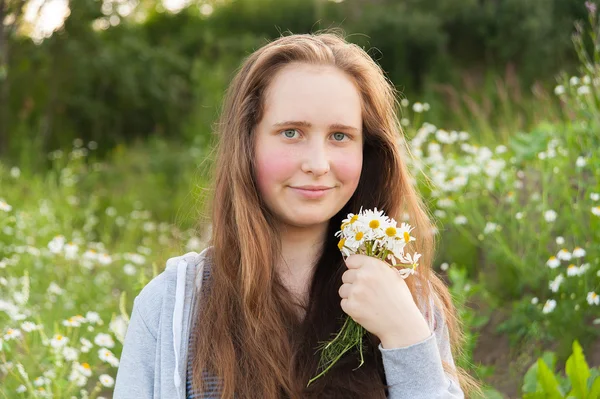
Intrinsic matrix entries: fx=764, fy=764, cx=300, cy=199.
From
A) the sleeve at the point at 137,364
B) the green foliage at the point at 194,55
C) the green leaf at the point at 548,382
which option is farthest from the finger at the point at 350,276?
the green foliage at the point at 194,55

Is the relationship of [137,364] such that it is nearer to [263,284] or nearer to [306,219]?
[263,284]

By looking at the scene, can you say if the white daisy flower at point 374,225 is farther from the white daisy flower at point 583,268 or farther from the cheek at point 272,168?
the white daisy flower at point 583,268

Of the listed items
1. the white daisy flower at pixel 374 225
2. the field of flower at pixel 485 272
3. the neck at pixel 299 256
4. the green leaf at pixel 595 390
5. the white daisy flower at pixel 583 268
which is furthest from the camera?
the white daisy flower at pixel 583 268

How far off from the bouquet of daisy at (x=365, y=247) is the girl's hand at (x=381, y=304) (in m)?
0.03

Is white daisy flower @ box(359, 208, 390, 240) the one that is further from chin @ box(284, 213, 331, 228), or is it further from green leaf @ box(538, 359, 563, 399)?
green leaf @ box(538, 359, 563, 399)

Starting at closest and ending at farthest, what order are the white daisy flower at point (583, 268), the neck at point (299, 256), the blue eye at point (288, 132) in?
1. the blue eye at point (288, 132)
2. the neck at point (299, 256)
3. the white daisy flower at point (583, 268)

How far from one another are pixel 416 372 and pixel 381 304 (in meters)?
0.16

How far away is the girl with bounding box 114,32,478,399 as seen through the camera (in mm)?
1528

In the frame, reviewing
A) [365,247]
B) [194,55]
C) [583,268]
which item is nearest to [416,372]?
[365,247]

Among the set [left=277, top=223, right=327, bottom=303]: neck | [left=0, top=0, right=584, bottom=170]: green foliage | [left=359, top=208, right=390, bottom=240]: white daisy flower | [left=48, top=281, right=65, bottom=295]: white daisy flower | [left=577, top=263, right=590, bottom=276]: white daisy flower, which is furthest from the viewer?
[left=0, top=0, right=584, bottom=170]: green foliage

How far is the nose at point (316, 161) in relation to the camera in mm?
1555

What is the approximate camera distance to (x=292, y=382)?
1585mm

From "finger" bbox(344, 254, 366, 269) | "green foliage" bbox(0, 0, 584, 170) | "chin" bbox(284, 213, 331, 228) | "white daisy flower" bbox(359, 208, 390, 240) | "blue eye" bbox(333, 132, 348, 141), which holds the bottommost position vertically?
"finger" bbox(344, 254, 366, 269)

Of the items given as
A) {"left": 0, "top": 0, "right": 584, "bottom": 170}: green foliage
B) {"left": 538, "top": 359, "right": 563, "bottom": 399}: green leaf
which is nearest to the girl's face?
{"left": 538, "top": 359, "right": 563, "bottom": 399}: green leaf
